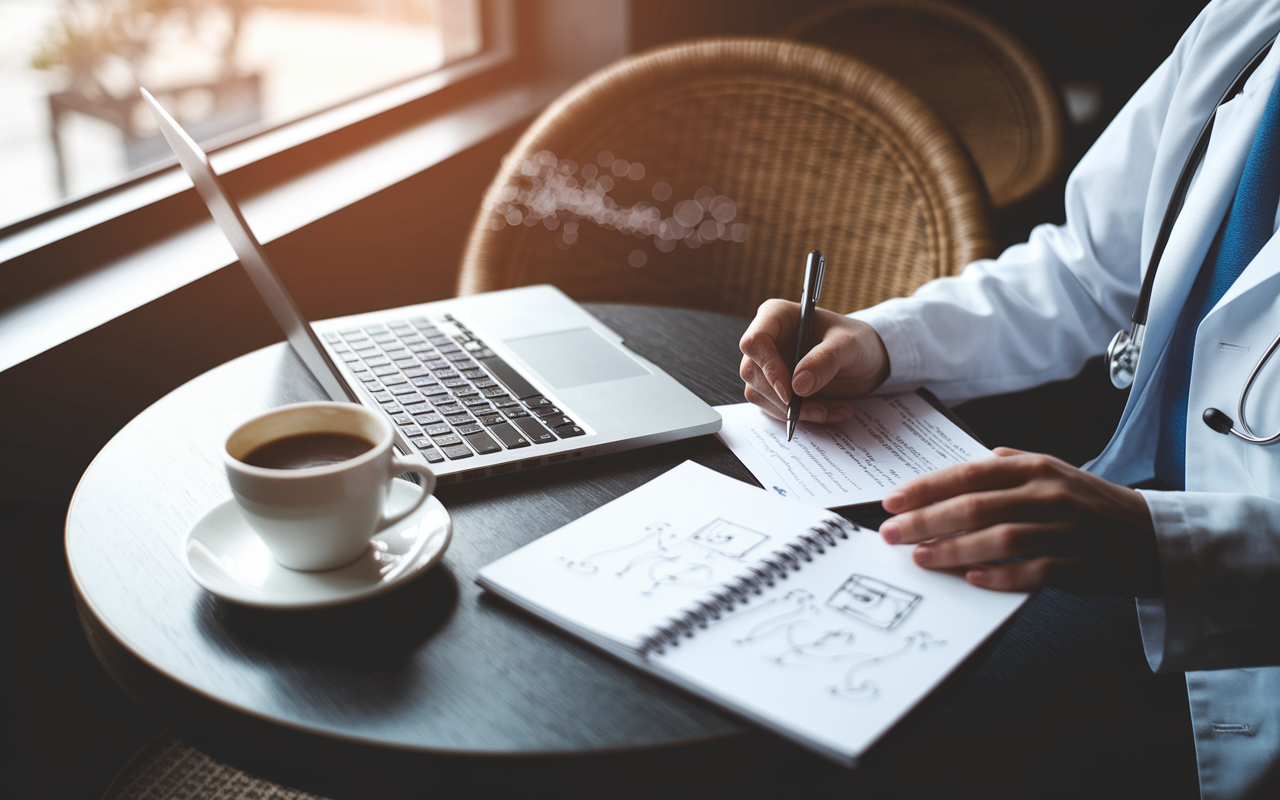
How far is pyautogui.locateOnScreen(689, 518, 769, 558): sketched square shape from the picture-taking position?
0.59 m

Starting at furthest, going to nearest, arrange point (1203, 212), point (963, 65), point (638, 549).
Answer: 1. point (963, 65)
2. point (1203, 212)
3. point (638, 549)

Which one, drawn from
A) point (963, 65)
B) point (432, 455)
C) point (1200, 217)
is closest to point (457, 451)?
point (432, 455)

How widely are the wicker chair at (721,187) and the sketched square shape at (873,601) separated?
825 mm

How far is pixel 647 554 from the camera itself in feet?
1.94

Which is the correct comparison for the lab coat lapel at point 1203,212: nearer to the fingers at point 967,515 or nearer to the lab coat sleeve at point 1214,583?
the lab coat sleeve at point 1214,583

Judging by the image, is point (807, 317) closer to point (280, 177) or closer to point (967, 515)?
point (967, 515)

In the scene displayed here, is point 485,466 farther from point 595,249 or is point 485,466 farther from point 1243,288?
point 595,249

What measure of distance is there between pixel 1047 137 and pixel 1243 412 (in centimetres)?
173

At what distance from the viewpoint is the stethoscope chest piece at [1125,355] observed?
3.12 feet

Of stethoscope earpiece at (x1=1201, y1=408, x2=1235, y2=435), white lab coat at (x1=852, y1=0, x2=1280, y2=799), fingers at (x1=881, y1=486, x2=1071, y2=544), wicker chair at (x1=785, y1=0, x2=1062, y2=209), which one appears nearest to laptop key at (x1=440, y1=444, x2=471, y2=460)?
fingers at (x1=881, y1=486, x2=1071, y2=544)

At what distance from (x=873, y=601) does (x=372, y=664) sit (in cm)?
31

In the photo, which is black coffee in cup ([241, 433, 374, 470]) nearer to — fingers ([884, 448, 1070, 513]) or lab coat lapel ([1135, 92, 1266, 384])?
fingers ([884, 448, 1070, 513])

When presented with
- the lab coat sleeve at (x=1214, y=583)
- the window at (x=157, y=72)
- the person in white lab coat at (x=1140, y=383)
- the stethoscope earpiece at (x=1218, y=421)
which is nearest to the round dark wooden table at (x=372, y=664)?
the person in white lab coat at (x=1140, y=383)

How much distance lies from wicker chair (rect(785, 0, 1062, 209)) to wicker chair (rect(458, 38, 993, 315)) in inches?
42.4
